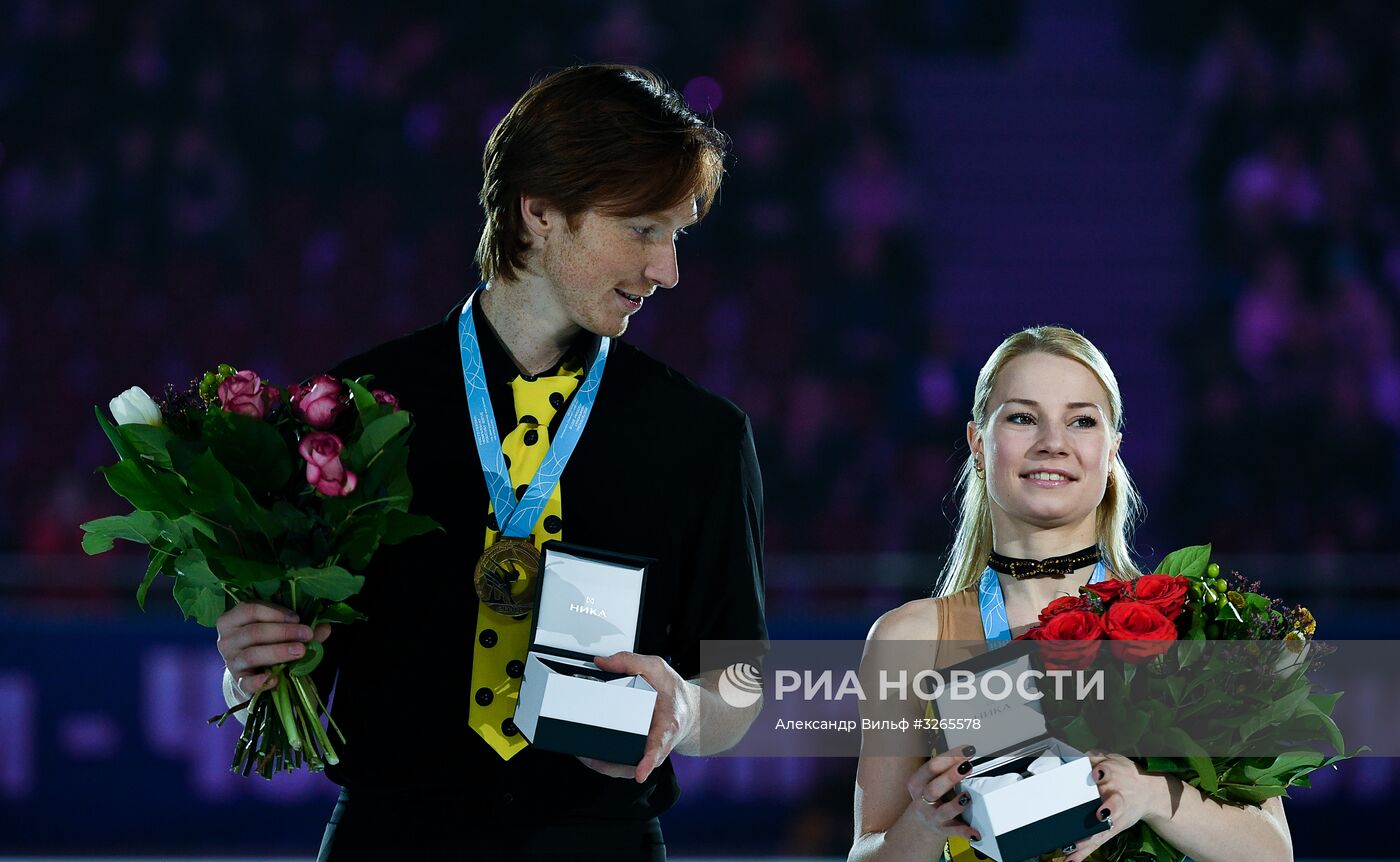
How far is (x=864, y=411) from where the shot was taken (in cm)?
980

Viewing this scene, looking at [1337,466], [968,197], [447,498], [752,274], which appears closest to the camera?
[447,498]

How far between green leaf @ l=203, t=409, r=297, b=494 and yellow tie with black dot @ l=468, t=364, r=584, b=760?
39 centimetres

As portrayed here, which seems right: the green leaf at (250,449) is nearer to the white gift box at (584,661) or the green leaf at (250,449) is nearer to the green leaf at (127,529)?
the green leaf at (127,529)

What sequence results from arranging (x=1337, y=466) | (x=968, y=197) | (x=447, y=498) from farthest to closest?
(x=968, y=197)
(x=1337, y=466)
(x=447, y=498)

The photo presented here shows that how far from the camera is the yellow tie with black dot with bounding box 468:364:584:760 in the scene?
8.57 feet

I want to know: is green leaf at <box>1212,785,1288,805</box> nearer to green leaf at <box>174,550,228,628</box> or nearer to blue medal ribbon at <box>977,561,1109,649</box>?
blue medal ribbon at <box>977,561,1109,649</box>

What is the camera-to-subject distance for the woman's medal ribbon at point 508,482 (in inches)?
103

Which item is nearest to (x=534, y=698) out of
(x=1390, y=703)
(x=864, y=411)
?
(x=1390, y=703)

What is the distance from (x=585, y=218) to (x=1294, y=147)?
9078 mm

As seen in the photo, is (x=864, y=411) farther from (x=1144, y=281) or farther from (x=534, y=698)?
(x=534, y=698)

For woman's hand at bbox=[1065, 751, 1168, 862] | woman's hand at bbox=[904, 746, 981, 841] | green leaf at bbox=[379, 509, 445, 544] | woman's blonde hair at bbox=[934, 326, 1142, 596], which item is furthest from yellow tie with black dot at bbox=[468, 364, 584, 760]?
woman's hand at bbox=[1065, 751, 1168, 862]

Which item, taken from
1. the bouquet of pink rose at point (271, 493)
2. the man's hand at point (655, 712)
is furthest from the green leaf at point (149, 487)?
the man's hand at point (655, 712)

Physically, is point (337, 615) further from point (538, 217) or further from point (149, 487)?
point (538, 217)

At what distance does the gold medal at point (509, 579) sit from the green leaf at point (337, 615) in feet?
0.67
